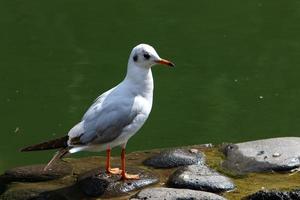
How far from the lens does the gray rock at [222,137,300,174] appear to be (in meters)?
5.41

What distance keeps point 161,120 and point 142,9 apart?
11.4 ft

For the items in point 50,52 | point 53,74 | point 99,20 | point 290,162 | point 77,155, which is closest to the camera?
point 290,162

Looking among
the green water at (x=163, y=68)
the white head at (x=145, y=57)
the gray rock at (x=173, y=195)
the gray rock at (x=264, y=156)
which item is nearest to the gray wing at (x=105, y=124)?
the white head at (x=145, y=57)

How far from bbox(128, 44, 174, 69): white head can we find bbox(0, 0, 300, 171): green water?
56.7 inches

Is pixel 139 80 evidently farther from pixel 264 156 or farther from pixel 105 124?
pixel 264 156

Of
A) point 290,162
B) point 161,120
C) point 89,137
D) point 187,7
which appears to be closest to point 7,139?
point 161,120

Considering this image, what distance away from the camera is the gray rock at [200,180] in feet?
16.7

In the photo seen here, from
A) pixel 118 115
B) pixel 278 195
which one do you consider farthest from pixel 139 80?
pixel 278 195

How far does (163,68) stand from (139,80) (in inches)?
119

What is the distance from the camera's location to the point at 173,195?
191 inches

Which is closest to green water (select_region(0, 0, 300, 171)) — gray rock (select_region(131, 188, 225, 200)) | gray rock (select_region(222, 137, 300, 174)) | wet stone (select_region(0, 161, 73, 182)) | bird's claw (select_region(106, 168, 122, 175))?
wet stone (select_region(0, 161, 73, 182))

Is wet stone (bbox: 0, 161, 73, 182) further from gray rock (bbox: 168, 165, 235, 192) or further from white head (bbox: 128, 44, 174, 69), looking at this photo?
white head (bbox: 128, 44, 174, 69)

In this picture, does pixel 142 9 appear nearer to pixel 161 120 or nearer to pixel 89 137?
pixel 161 120

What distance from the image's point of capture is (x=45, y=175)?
5445mm
